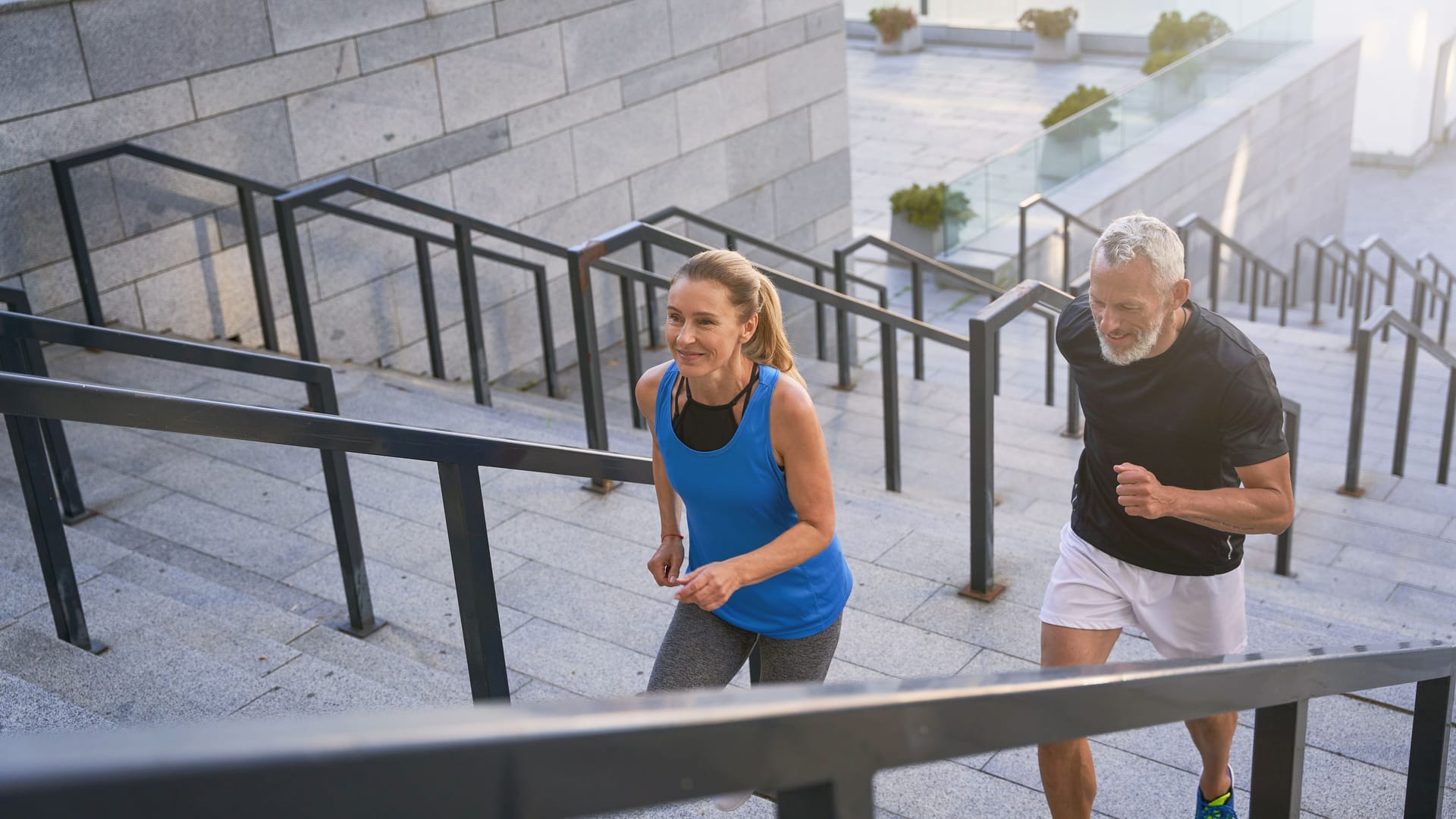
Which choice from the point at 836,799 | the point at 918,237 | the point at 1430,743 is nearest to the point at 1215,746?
the point at 1430,743

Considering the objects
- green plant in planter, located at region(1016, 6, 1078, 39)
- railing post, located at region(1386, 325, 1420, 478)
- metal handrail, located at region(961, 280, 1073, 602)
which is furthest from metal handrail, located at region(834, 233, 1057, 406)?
green plant in planter, located at region(1016, 6, 1078, 39)

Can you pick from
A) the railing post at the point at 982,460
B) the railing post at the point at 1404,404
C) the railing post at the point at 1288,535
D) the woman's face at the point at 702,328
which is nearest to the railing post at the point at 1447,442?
the railing post at the point at 1404,404

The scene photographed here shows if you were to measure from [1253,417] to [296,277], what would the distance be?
4801mm

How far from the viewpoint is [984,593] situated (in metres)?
4.43

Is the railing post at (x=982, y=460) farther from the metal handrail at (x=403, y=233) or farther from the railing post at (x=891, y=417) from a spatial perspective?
the metal handrail at (x=403, y=233)

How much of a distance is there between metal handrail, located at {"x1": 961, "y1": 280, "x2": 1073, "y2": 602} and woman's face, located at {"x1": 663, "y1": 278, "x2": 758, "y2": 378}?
1.70 metres

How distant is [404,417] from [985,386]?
3.18 metres

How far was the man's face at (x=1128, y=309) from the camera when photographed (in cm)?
276

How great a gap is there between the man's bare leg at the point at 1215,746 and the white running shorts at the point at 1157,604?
6.3 inches

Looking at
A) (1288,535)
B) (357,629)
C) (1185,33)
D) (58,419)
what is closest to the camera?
(58,419)

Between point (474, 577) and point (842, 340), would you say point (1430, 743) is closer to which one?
point (474, 577)

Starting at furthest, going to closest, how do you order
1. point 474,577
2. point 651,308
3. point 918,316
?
point 918,316 → point 651,308 → point 474,577

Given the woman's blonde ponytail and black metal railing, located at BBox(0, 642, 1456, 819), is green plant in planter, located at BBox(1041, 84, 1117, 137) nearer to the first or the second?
the woman's blonde ponytail

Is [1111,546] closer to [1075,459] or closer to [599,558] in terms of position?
[599,558]
